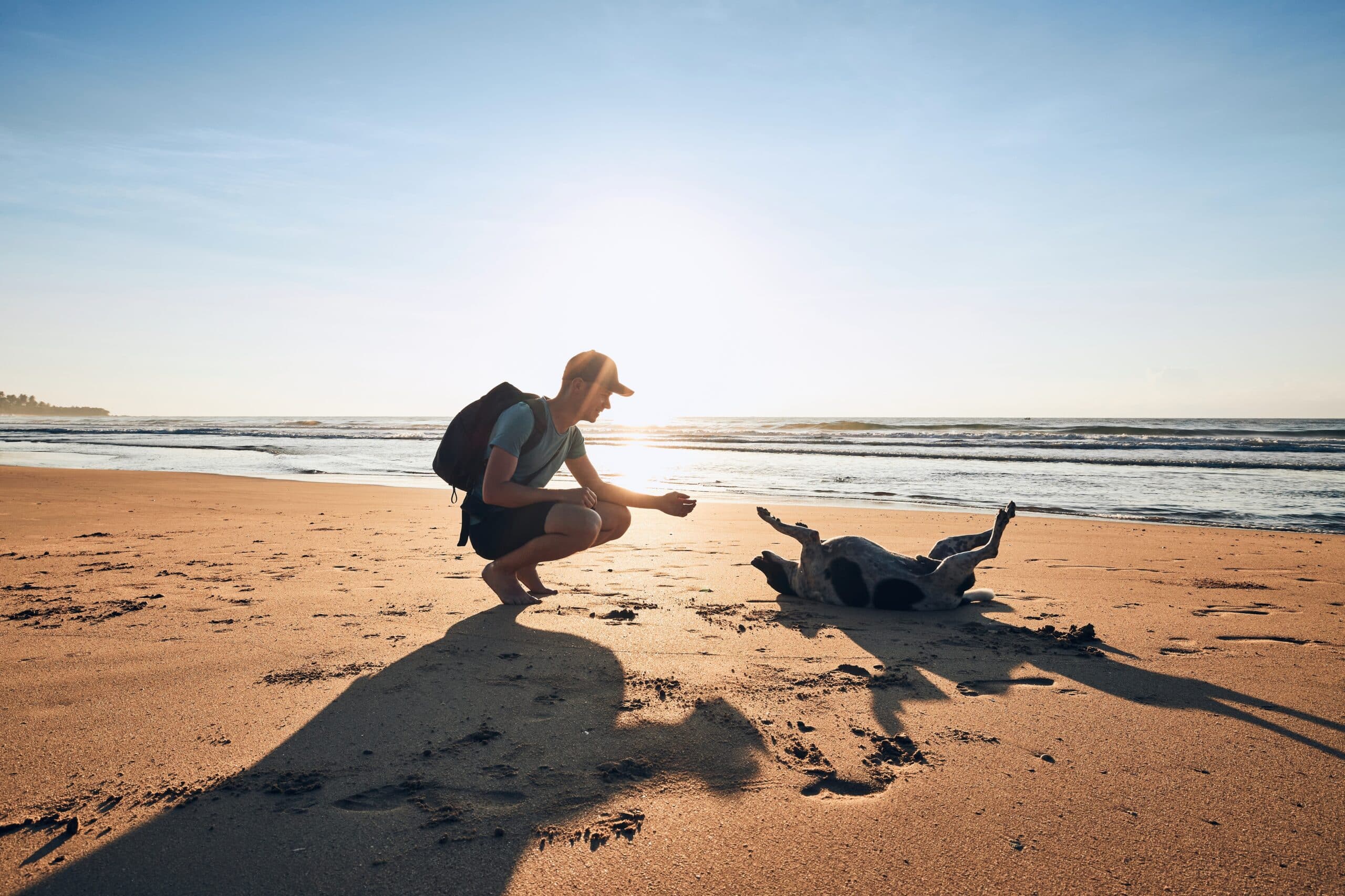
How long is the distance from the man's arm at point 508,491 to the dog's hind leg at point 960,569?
82.9 inches

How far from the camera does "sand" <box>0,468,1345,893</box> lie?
171 centimetres

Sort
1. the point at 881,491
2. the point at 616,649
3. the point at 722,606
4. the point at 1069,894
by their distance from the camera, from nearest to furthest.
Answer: the point at 1069,894, the point at 616,649, the point at 722,606, the point at 881,491

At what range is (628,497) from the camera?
14.0 ft

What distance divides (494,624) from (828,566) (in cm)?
208

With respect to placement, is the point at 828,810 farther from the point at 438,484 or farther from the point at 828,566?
the point at 438,484

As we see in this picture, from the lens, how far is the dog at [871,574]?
14.2 feet

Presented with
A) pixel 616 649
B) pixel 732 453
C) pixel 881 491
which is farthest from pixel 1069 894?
pixel 732 453

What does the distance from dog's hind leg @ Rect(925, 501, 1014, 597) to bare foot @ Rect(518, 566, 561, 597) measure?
7.59 feet

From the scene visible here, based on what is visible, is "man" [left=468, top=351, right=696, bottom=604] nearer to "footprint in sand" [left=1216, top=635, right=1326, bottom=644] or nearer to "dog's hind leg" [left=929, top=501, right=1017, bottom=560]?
"dog's hind leg" [left=929, top=501, right=1017, bottom=560]

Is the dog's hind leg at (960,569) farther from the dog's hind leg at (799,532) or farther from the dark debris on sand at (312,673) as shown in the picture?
the dark debris on sand at (312,673)

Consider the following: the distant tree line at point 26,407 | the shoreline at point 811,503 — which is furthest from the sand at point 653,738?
the distant tree line at point 26,407

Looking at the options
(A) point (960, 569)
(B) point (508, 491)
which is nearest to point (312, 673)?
(B) point (508, 491)

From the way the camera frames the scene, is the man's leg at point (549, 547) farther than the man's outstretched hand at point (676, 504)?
Yes

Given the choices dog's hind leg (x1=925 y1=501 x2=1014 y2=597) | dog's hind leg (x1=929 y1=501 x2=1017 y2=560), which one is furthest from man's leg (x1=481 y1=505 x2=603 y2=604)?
dog's hind leg (x1=929 y1=501 x2=1017 y2=560)
